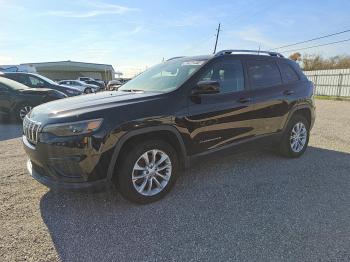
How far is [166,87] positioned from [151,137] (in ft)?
2.62

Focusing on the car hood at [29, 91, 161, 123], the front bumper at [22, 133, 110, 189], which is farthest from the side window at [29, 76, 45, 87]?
the front bumper at [22, 133, 110, 189]

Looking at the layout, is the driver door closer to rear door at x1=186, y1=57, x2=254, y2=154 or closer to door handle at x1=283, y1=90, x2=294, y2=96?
rear door at x1=186, y1=57, x2=254, y2=154

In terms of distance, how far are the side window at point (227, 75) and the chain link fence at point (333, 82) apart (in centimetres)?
2115

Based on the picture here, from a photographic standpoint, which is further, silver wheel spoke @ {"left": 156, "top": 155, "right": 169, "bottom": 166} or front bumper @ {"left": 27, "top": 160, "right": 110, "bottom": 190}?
silver wheel spoke @ {"left": 156, "top": 155, "right": 169, "bottom": 166}

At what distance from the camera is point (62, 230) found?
3.02 meters

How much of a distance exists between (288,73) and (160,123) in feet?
9.76

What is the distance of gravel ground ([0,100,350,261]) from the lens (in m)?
2.68

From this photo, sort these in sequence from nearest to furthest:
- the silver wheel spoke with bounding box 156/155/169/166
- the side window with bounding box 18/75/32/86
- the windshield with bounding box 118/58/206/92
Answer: the silver wheel spoke with bounding box 156/155/169/166 → the windshield with bounding box 118/58/206/92 → the side window with bounding box 18/75/32/86

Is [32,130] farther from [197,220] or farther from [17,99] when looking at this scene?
[17,99]

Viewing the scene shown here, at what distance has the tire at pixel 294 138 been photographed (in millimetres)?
5191

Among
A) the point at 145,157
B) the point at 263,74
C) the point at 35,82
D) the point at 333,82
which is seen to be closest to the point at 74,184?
the point at 145,157

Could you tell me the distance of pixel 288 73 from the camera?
524 centimetres

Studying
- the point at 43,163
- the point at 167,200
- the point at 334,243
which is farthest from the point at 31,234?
the point at 334,243

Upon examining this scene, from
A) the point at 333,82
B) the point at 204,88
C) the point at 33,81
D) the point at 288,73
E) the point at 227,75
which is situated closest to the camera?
the point at 204,88
